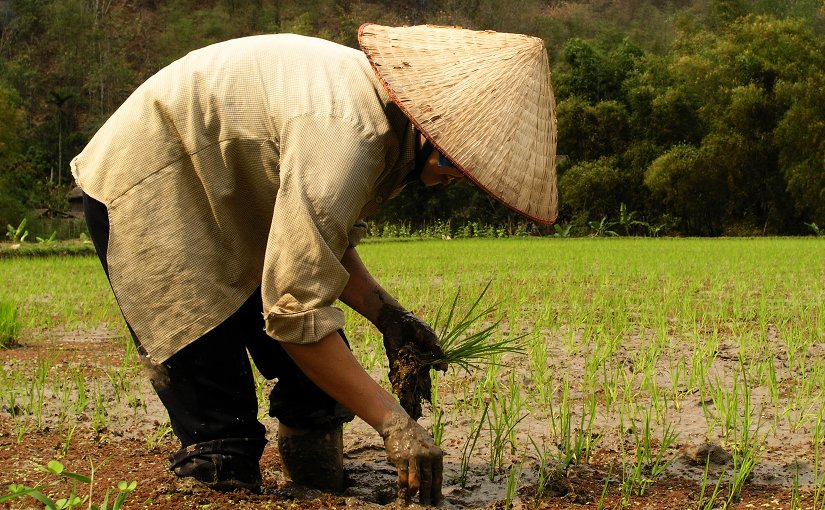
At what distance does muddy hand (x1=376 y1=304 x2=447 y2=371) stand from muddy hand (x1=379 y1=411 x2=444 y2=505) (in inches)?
15.5

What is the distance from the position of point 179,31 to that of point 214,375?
182 ft

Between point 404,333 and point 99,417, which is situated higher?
point 404,333

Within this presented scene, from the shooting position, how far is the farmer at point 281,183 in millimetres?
1833

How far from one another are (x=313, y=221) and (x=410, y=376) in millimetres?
665

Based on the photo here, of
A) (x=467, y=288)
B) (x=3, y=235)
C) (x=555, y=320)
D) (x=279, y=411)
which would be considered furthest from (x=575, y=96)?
(x=279, y=411)

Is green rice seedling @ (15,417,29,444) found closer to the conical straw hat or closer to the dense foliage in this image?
the conical straw hat

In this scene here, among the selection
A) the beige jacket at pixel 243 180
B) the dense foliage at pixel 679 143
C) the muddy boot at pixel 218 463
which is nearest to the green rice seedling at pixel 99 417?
the muddy boot at pixel 218 463

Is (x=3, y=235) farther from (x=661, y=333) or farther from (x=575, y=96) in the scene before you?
(x=661, y=333)

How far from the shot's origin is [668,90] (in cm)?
2727

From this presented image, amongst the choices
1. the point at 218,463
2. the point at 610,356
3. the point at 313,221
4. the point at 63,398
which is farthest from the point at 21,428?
the point at 610,356

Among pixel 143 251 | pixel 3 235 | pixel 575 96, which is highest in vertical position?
pixel 143 251

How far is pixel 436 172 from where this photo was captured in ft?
6.64

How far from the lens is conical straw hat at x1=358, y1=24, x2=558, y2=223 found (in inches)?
73.5

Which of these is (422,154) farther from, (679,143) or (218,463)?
(679,143)
